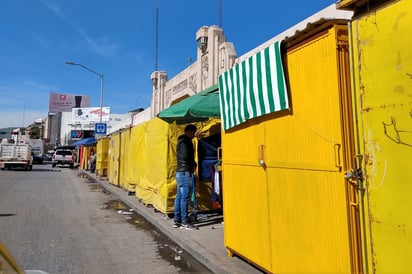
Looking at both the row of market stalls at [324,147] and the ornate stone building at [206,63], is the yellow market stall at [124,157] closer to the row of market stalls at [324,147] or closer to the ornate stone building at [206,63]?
the ornate stone building at [206,63]

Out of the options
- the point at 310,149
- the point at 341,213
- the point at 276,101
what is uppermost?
the point at 276,101

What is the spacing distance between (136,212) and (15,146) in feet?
87.7

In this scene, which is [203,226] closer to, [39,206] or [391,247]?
[391,247]

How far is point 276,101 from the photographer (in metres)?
4.06

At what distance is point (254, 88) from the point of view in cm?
455

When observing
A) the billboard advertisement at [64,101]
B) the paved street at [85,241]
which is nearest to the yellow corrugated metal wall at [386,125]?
the paved street at [85,241]

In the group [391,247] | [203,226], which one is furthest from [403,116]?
[203,226]

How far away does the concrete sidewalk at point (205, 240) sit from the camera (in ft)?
16.6

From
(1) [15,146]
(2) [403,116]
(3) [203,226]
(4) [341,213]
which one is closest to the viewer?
(2) [403,116]

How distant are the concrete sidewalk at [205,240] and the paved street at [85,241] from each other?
0.17 m

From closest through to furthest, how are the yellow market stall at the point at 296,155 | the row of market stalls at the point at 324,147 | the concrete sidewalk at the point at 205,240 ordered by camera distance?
the row of market stalls at the point at 324,147
the yellow market stall at the point at 296,155
the concrete sidewalk at the point at 205,240

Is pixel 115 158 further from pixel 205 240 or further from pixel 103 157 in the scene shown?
pixel 205 240

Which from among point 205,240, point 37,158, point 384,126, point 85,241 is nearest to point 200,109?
point 205,240

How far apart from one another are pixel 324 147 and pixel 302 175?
0.45m
